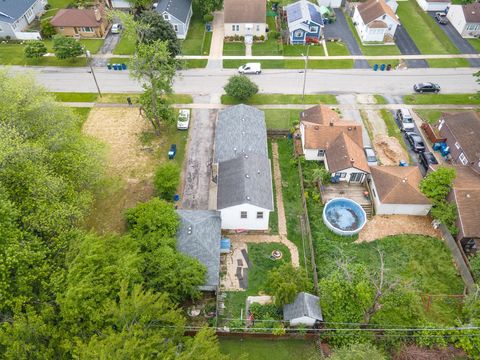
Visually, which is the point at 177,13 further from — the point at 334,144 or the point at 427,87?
the point at 427,87

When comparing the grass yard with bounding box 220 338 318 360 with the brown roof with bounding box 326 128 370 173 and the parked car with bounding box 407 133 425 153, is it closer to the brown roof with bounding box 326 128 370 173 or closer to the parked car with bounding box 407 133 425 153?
the brown roof with bounding box 326 128 370 173

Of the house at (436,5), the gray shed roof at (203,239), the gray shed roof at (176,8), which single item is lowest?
the gray shed roof at (203,239)

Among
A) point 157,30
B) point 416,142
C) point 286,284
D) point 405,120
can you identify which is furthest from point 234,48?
point 286,284

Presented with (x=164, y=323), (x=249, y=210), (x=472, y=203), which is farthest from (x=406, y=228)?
(x=164, y=323)

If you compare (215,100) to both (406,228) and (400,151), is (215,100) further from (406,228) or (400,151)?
(406,228)

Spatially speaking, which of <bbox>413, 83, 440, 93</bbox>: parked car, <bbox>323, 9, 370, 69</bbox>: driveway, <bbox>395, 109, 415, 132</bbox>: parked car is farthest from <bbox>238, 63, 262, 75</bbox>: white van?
<bbox>413, 83, 440, 93</bbox>: parked car

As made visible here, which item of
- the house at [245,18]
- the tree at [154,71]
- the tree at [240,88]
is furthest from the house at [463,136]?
the tree at [154,71]

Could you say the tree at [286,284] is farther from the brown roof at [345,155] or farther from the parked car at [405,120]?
the parked car at [405,120]
